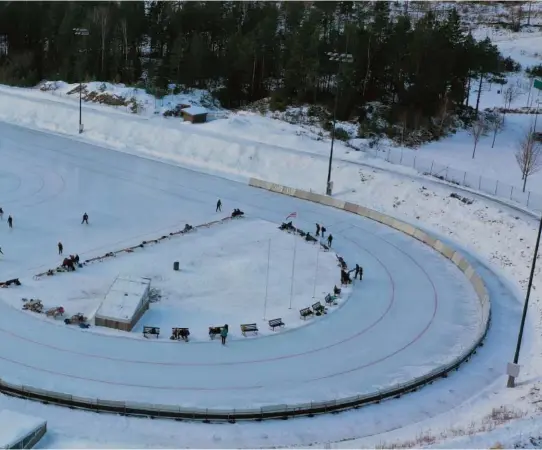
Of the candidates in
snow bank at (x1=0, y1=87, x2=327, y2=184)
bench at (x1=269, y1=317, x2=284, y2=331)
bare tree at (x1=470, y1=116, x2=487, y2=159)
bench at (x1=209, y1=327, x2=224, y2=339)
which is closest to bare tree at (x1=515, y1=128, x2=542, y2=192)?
bare tree at (x1=470, y1=116, x2=487, y2=159)

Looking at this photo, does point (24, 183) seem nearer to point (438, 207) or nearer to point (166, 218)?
point (166, 218)

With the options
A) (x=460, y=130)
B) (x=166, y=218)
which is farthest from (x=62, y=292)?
(x=460, y=130)

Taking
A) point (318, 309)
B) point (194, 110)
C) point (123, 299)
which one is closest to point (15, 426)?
point (123, 299)

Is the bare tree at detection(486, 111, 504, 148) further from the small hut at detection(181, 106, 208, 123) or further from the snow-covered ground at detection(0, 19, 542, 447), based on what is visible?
the small hut at detection(181, 106, 208, 123)

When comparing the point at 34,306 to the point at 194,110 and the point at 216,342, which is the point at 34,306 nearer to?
the point at 216,342

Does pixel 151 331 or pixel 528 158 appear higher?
pixel 528 158

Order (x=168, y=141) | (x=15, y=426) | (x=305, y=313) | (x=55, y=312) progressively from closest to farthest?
(x=15, y=426) < (x=55, y=312) < (x=305, y=313) < (x=168, y=141)
